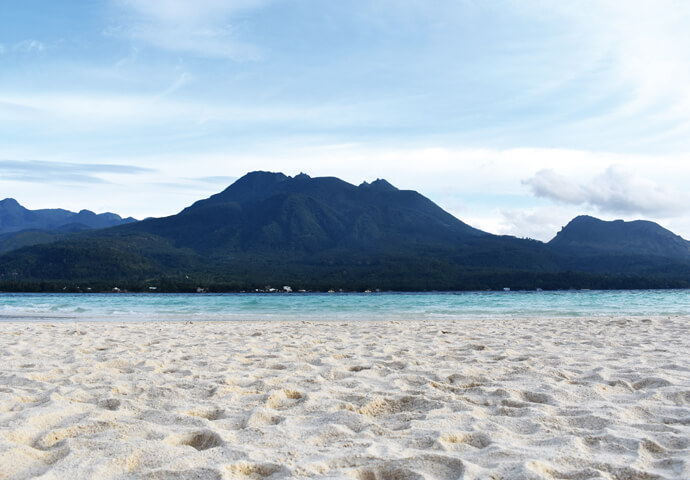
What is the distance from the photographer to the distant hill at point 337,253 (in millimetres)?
81375

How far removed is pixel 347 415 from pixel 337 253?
11361cm

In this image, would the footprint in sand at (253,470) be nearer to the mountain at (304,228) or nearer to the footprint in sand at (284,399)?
the footprint in sand at (284,399)

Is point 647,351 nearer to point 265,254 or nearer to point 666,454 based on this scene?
point 666,454

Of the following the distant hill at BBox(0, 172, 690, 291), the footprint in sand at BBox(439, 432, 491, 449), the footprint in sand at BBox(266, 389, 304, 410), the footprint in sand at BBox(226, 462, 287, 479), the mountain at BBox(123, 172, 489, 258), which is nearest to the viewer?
the footprint in sand at BBox(226, 462, 287, 479)

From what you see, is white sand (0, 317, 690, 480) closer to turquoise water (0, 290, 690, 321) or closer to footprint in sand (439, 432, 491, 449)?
footprint in sand (439, 432, 491, 449)

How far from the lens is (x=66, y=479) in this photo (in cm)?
299

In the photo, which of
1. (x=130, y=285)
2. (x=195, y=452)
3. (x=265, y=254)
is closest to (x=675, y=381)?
(x=195, y=452)

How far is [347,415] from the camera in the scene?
4355mm

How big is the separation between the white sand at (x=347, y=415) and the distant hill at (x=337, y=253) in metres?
63.6

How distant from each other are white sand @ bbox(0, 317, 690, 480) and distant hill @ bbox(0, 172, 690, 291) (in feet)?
209

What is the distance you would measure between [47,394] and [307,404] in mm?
2601

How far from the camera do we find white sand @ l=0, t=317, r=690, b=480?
10.5 feet

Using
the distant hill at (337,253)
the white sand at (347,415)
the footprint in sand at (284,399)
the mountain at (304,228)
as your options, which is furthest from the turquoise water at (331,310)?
the mountain at (304,228)

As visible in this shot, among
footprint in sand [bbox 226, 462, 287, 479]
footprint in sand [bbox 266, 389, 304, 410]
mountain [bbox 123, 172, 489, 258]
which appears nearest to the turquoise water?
footprint in sand [bbox 266, 389, 304, 410]
